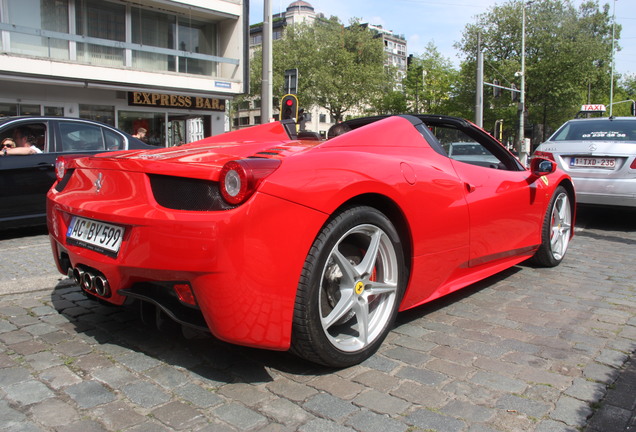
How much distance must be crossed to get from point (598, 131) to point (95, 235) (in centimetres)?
735

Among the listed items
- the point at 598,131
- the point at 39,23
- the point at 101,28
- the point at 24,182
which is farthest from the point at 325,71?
the point at 24,182

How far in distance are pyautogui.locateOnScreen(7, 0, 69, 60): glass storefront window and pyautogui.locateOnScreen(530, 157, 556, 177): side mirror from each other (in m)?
16.8

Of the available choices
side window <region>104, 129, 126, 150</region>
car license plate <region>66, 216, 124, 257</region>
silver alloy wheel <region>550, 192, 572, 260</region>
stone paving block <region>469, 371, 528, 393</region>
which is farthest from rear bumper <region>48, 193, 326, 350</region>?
side window <region>104, 129, 126, 150</region>

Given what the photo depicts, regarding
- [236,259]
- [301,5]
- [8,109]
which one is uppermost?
[301,5]

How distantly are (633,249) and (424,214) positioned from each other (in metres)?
4.22

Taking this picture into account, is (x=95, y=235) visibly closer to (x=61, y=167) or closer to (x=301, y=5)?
(x=61, y=167)

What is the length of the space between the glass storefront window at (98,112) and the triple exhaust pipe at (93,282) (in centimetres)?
1753

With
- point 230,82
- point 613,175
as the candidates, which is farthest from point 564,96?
point 613,175

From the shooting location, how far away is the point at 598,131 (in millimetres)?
7602

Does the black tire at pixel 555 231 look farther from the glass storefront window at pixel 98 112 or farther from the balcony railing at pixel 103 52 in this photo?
the glass storefront window at pixel 98 112

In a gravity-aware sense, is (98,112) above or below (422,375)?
above

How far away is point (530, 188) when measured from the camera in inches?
164

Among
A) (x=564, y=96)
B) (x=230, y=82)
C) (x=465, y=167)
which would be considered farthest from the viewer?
(x=564, y=96)

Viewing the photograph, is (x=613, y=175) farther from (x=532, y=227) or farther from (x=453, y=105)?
(x=453, y=105)
